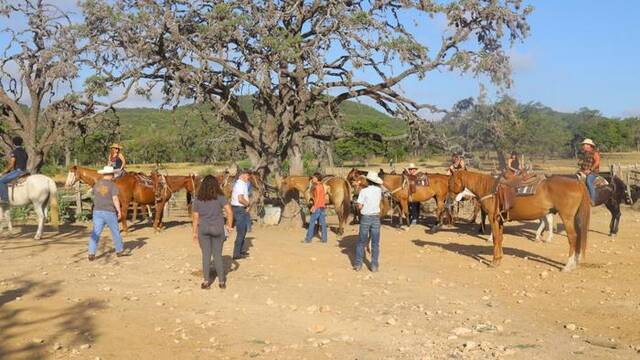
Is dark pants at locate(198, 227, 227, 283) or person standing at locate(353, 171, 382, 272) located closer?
dark pants at locate(198, 227, 227, 283)

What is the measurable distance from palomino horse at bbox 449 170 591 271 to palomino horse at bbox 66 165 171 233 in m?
8.34

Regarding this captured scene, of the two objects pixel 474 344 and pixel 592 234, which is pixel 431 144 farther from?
pixel 474 344

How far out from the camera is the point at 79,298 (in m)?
7.82

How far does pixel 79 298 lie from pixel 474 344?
5.29 m

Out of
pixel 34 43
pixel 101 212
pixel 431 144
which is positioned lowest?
pixel 101 212

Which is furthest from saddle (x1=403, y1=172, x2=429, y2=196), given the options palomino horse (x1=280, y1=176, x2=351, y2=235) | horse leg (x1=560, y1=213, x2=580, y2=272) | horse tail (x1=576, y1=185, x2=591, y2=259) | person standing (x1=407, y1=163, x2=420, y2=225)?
horse tail (x1=576, y1=185, x2=591, y2=259)

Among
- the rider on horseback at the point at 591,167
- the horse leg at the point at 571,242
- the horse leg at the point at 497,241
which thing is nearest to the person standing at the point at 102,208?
the horse leg at the point at 497,241

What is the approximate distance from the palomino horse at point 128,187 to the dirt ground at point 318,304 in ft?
5.96

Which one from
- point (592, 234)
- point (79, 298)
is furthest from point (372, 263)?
point (592, 234)

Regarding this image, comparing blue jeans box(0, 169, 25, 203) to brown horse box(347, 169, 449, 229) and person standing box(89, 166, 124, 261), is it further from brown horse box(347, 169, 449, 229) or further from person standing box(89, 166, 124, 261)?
brown horse box(347, 169, 449, 229)

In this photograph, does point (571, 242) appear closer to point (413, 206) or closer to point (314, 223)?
point (314, 223)

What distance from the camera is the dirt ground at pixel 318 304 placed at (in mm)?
6035

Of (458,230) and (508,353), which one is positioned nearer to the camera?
(508,353)

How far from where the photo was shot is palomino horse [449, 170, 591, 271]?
10562mm
